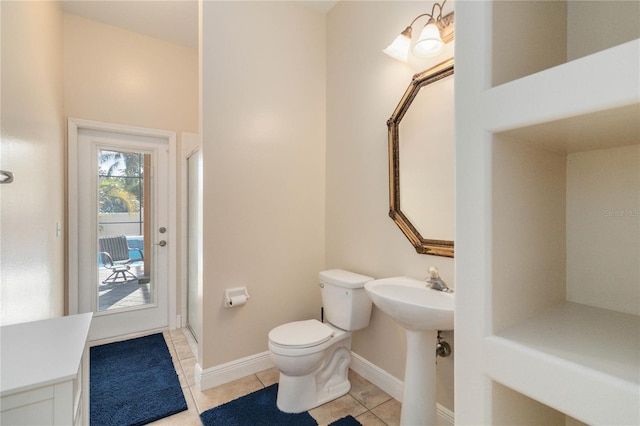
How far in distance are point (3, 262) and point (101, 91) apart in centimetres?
209

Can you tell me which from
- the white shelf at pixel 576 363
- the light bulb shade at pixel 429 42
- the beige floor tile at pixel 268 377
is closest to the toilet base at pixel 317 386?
the beige floor tile at pixel 268 377

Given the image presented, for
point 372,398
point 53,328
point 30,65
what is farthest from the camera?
point 372,398

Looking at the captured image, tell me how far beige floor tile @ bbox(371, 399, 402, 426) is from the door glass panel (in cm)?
241

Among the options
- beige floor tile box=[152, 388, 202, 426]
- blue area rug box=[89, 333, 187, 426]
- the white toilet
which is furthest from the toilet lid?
blue area rug box=[89, 333, 187, 426]

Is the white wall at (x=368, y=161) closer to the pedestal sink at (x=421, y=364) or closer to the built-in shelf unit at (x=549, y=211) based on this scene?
the pedestal sink at (x=421, y=364)

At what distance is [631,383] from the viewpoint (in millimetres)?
534

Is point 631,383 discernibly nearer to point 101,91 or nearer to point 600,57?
point 600,57

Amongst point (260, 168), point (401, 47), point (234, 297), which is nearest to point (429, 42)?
point (401, 47)

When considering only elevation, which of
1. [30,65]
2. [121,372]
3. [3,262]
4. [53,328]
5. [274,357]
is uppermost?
[30,65]

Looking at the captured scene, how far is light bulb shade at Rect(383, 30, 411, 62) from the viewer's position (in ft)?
5.51

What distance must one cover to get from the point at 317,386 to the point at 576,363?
5.25 ft

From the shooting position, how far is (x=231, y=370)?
2092mm

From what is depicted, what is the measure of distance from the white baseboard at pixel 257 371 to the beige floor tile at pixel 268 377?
0.03m

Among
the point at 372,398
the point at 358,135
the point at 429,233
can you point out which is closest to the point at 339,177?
the point at 358,135
